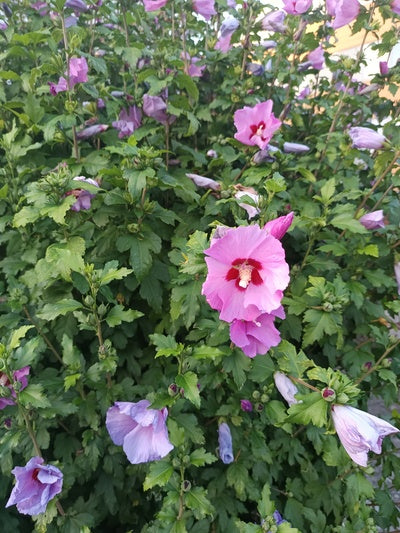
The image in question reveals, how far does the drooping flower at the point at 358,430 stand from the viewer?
105 centimetres

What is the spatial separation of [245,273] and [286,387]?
1.95 feet

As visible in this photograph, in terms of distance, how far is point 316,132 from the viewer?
2.90 m

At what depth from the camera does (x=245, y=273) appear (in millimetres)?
1081

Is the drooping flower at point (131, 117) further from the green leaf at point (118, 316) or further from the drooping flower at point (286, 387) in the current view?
the drooping flower at point (286, 387)

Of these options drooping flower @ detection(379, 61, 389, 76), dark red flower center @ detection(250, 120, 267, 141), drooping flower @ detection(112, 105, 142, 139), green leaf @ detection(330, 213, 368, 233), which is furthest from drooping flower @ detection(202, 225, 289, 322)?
drooping flower @ detection(379, 61, 389, 76)

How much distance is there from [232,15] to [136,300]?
6.59 feet

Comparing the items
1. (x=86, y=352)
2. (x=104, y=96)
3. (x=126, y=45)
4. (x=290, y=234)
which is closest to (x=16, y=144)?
(x=104, y=96)

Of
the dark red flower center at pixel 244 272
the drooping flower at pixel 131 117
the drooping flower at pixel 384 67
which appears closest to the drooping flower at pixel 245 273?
the dark red flower center at pixel 244 272

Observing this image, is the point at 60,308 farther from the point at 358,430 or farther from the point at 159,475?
the point at 358,430

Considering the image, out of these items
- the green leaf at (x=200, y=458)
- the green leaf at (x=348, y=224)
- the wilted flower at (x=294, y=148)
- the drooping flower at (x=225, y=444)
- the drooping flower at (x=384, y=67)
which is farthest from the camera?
the drooping flower at (x=384, y=67)

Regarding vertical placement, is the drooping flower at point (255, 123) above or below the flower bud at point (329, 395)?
above

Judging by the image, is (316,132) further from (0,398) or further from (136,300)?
(0,398)

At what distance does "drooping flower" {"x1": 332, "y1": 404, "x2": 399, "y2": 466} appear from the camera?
105 centimetres

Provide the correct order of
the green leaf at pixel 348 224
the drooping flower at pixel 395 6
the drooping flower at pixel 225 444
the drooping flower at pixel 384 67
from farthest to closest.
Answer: the drooping flower at pixel 384 67 < the drooping flower at pixel 395 6 < the green leaf at pixel 348 224 < the drooping flower at pixel 225 444
